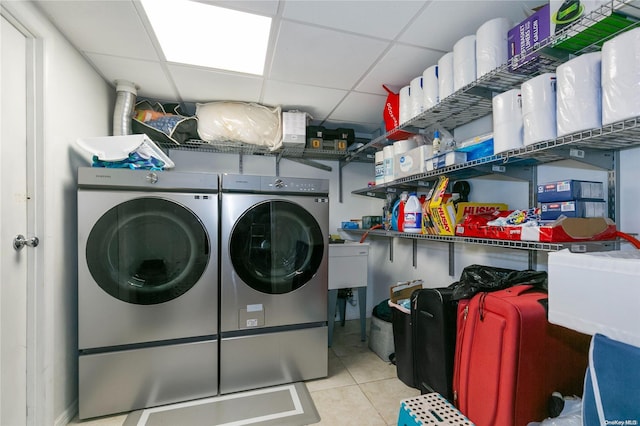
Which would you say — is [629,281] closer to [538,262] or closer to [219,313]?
[538,262]

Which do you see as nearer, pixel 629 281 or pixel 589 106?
pixel 629 281

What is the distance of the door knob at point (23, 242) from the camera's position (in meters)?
1.32

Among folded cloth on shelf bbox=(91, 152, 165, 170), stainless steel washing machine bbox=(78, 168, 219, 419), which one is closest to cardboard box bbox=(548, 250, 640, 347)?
stainless steel washing machine bbox=(78, 168, 219, 419)

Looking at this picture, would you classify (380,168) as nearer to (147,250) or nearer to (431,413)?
(431,413)

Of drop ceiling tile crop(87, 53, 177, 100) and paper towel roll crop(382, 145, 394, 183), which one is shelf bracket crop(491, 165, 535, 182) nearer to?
paper towel roll crop(382, 145, 394, 183)

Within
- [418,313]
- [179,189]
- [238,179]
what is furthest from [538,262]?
[179,189]

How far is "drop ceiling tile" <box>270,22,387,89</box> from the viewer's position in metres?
1.55

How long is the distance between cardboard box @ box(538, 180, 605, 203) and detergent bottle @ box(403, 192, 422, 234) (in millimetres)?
788

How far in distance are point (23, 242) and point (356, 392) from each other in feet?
6.57

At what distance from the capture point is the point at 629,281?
758 millimetres

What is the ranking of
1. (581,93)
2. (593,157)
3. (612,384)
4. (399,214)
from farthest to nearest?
(399,214) < (593,157) < (581,93) < (612,384)

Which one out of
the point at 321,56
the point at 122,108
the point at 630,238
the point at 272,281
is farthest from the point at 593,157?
the point at 122,108

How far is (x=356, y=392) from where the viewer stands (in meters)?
1.83

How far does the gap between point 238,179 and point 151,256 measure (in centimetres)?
69
